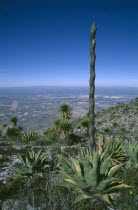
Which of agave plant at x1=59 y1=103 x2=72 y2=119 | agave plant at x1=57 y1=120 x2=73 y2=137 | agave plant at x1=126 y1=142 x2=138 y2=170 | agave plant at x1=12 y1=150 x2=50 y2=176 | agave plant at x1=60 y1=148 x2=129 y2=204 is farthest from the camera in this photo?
agave plant at x1=59 y1=103 x2=72 y2=119

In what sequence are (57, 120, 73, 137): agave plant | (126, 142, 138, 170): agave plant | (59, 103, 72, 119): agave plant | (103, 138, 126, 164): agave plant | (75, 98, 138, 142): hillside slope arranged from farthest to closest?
(75, 98, 138, 142): hillside slope → (59, 103, 72, 119): agave plant → (57, 120, 73, 137): agave plant → (103, 138, 126, 164): agave plant → (126, 142, 138, 170): agave plant

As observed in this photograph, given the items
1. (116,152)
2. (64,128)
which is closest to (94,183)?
(116,152)

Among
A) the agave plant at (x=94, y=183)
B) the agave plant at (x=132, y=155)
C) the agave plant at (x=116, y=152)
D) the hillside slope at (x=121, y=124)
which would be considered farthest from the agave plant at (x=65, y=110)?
the agave plant at (x=94, y=183)

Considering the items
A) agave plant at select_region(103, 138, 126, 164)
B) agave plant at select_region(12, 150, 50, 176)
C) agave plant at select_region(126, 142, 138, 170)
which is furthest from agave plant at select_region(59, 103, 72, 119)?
agave plant at select_region(126, 142, 138, 170)

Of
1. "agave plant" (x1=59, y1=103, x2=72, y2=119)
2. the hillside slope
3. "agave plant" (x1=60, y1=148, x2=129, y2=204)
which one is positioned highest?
"agave plant" (x1=60, y1=148, x2=129, y2=204)

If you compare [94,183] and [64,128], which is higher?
[94,183]

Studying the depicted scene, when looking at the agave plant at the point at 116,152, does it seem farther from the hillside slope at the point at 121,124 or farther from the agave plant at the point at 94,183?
the hillside slope at the point at 121,124

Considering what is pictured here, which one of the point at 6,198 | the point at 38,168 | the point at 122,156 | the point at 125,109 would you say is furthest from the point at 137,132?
the point at 6,198

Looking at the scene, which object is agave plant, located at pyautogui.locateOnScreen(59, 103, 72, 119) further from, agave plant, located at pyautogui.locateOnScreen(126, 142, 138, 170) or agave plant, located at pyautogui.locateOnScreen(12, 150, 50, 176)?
agave plant, located at pyautogui.locateOnScreen(126, 142, 138, 170)

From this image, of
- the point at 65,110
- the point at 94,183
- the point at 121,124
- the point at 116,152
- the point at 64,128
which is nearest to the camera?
the point at 94,183

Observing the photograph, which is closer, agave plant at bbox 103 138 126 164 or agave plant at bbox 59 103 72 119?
agave plant at bbox 103 138 126 164

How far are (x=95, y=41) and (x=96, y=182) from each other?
3.99 meters

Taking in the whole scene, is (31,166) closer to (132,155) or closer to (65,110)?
(132,155)

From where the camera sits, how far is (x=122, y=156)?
7.08 meters
